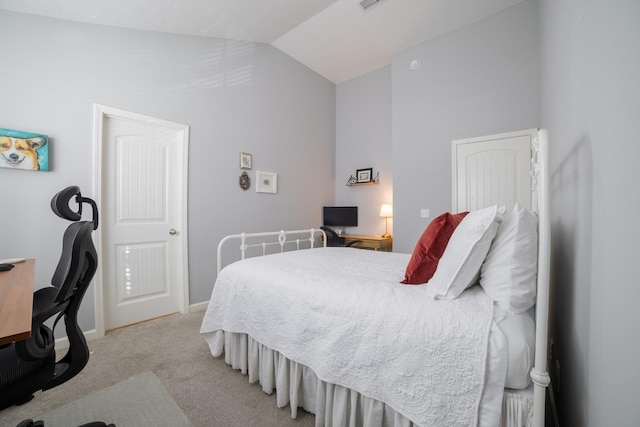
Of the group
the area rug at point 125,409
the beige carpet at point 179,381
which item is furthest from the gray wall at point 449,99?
the area rug at point 125,409

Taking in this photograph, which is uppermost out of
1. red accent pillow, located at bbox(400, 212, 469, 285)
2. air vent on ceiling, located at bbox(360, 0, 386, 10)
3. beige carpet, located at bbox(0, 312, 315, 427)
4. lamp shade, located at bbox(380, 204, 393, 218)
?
air vent on ceiling, located at bbox(360, 0, 386, 10)

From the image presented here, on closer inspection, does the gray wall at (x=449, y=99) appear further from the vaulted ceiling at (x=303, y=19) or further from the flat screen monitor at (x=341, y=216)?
the flat screen monitor at (x=341, y=216)

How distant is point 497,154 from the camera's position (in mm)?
3059

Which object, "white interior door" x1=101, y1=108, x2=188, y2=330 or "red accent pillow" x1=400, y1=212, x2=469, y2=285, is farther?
"white interior door" x1=101, y1=108, x2=188, y2=330

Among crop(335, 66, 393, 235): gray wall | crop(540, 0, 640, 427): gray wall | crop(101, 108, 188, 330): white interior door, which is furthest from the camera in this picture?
crop(335, 66, 393, 235): gray wall

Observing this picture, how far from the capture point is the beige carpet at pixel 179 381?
1.43 meters

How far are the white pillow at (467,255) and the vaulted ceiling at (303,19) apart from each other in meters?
2.93

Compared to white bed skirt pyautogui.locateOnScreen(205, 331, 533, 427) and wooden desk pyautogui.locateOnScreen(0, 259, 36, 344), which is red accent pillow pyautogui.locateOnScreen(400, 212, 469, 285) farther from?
Answer: wooden desk pyautogui.locateOnScreen(0, 259, 36, 344)

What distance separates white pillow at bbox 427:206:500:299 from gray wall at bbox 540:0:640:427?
280mm

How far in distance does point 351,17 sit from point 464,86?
162cm

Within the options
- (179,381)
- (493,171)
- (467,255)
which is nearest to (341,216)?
(493,171)

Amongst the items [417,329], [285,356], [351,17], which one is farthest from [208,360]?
[351,17]

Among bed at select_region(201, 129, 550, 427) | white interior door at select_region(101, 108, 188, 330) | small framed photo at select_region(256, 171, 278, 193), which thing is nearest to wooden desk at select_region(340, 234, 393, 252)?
small framed photo at select_region(256, 171, 278, 193)

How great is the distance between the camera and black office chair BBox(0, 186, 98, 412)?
901mm
